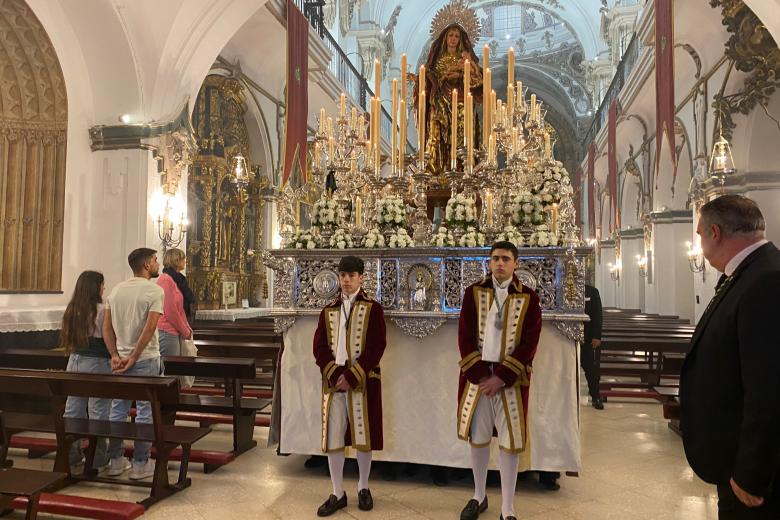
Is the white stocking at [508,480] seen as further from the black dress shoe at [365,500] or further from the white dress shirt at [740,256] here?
the white dress shirt at [740,256]

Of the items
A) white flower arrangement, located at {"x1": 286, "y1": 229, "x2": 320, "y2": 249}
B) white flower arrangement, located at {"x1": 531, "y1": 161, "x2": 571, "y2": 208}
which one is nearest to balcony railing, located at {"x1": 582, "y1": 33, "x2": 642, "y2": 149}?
white flower arrangement, located at {"x1": 531, "y1": 161, "x2": 571, "y2": 208}

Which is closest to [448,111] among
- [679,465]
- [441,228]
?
[441,228]

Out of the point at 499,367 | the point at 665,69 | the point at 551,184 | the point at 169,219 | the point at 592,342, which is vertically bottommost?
the point at 592,342

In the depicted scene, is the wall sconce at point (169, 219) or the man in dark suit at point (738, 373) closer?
the man in dark suit at point (738, 373)

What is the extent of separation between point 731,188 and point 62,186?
11.1m

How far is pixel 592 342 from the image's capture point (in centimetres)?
752

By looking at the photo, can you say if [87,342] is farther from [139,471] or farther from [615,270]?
[615,270]

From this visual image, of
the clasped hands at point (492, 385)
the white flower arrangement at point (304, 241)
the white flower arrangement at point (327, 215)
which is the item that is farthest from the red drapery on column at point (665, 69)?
the clasped hands at point (492, 385)

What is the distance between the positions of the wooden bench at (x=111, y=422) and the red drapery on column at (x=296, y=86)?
651 cm

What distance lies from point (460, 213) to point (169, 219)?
220 inches

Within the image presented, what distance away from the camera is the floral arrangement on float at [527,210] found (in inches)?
196

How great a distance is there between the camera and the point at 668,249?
54.6ft

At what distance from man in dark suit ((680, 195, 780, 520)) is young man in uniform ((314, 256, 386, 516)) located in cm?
223

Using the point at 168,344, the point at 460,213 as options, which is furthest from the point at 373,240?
the point at 168,344
